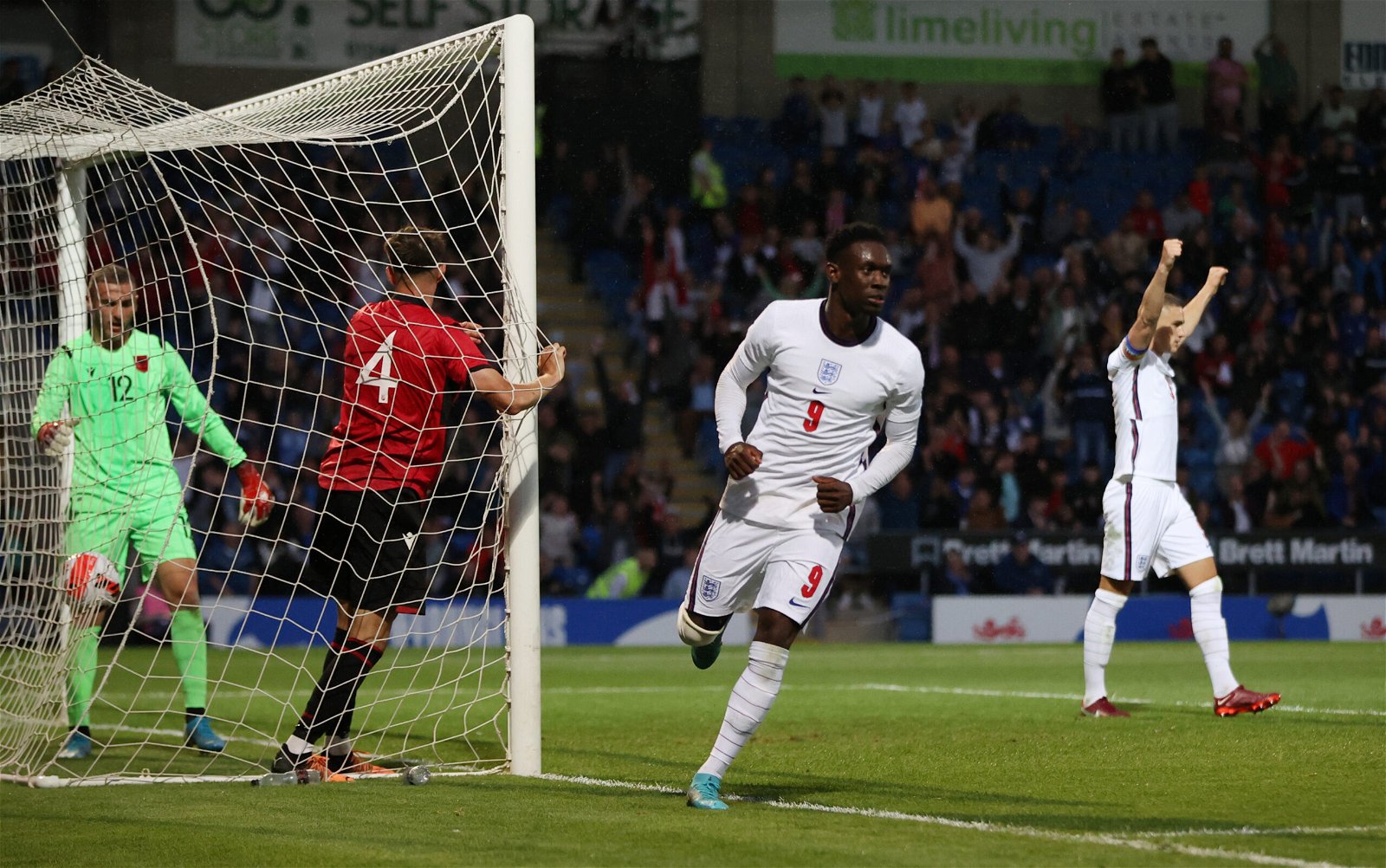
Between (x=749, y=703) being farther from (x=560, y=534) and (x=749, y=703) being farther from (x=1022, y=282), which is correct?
(x=1022, y=282)

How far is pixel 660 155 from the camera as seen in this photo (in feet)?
75.8

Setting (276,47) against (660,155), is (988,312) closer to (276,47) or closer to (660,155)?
(660,155)

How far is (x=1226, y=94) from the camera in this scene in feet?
83.1

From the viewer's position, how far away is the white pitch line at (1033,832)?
15.4 ft

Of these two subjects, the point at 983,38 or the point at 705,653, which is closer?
the point at 705,653

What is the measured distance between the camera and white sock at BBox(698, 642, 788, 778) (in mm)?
6020

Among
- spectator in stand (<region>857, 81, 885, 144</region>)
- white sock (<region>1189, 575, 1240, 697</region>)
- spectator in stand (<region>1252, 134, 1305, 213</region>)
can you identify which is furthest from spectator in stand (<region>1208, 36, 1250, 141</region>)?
white sock (<region>1189, 575, 1240, 697</region>)

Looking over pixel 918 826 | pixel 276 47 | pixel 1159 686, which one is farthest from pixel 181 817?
pixel 276 47

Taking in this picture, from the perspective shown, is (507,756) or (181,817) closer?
(181,817)

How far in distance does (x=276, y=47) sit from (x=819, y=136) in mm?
7737

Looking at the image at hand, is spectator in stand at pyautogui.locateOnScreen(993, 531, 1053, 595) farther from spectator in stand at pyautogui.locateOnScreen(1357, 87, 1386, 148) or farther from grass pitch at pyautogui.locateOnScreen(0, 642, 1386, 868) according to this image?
spectator in stand at pyautogui.locateOnScreen(1357, 87, 1386, 148)

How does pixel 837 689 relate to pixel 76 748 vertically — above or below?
below

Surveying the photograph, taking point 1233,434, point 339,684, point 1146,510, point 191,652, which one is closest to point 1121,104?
point 1233,434

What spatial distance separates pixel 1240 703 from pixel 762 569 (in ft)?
12.3
